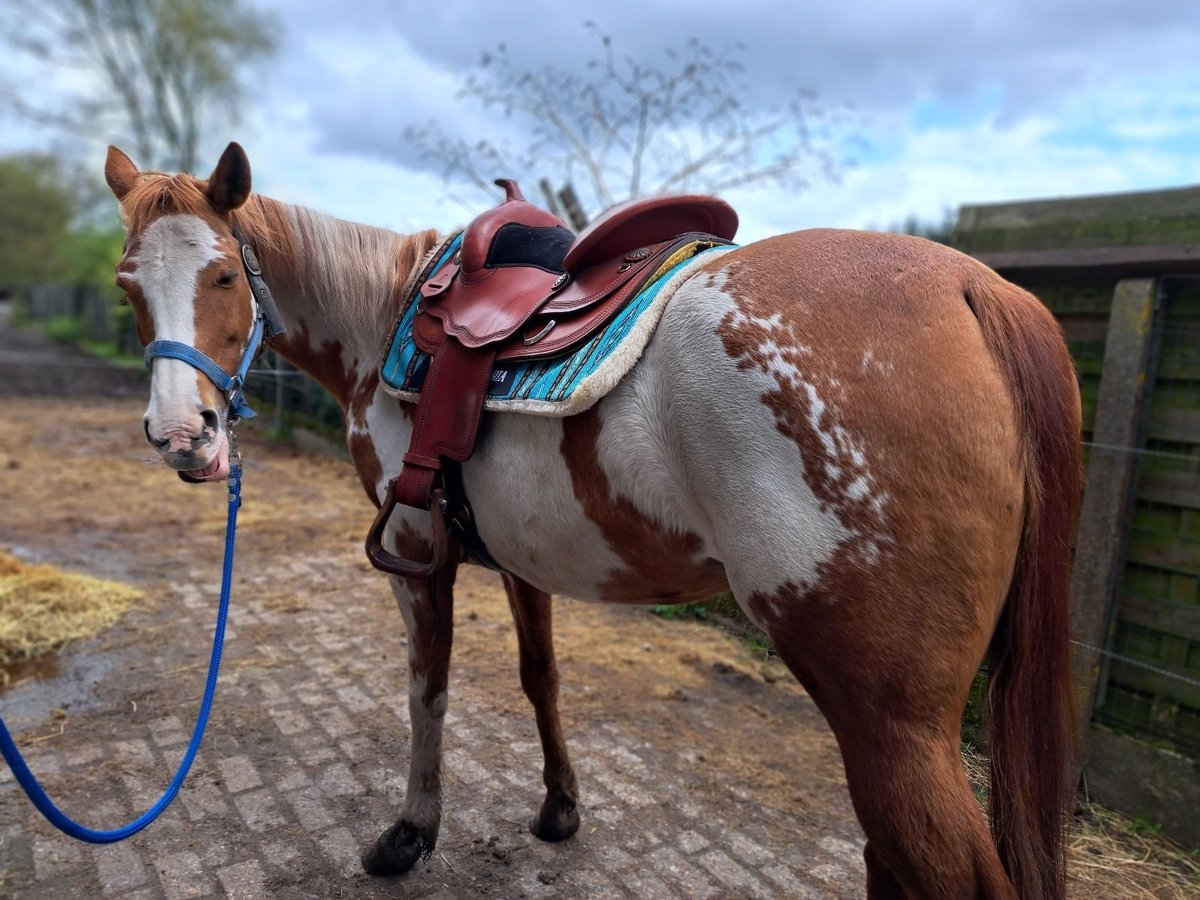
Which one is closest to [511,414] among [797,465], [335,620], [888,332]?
[797,465]

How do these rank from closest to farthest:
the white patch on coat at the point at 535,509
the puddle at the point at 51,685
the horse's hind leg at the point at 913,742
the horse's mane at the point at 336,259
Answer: the horse's hind leg at the point at 913,742
the white patch on coat at the point at 535,509
the horse's mane at the point at 336,259
the puddle at the point at 51,685

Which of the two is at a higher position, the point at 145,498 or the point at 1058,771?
the point at 1058,771

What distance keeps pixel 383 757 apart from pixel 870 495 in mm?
2372

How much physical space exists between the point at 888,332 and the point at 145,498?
23.9 ft

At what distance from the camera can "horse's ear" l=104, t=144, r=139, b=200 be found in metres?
2.06

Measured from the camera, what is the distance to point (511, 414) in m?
1.77

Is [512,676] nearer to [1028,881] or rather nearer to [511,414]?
[511,414]

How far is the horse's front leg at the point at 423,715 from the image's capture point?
224 centimetres

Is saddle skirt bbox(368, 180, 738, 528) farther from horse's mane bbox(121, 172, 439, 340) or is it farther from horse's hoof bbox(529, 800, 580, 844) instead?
horse's hoof bbox(529, 800, 580, 844)

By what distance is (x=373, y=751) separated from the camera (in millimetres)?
2961

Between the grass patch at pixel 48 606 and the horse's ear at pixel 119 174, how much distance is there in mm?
2751

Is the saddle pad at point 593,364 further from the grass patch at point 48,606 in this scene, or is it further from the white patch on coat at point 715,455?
the grass patch at point 48,606

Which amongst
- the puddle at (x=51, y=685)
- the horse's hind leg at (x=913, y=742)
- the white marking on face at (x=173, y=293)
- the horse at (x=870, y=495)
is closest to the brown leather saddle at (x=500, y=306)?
the horse at (x=870, y=495)

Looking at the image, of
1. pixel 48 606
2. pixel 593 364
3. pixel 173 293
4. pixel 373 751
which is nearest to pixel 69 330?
pixel 48 606
